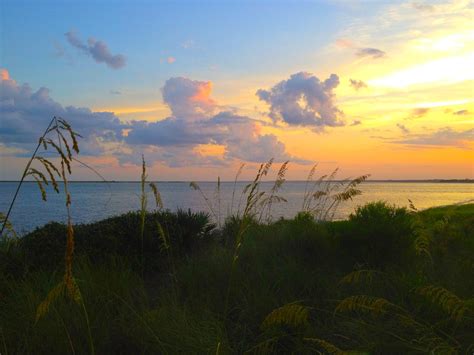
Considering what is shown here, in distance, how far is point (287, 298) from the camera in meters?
5.37

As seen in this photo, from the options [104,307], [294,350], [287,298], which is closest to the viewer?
[294,350]

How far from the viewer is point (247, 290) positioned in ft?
18.6

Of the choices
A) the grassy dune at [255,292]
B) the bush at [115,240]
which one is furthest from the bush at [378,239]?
the bush at [115,240]

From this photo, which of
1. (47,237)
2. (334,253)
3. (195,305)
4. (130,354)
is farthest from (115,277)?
(334,253)

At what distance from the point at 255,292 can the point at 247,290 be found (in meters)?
0.28

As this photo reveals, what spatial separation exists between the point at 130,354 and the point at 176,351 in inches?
28.8

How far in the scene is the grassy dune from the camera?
4039 millimetres

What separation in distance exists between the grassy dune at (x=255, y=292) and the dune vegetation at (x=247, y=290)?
20 mm

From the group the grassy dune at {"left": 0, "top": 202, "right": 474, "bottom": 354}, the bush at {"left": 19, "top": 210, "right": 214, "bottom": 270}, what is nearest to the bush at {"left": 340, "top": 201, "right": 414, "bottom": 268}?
the grassy dune at {"left": 0, "top": 202, "right": 474, "bottom": 354}

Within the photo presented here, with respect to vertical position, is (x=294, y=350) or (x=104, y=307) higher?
Answer: (x=104, y=307)

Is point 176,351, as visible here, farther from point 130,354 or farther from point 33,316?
point 33,316

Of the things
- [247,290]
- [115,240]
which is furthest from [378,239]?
[115,240]

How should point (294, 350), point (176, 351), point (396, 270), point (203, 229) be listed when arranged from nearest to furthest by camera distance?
point (176, 351) → point (294, 350) → point (396, 270) → point (203, 229)

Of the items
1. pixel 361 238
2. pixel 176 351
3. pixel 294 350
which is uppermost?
pixel 361 238
